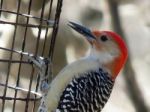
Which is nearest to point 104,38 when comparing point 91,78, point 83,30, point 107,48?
point 107,48

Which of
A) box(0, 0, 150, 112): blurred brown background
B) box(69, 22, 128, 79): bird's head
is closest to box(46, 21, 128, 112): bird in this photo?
box(69, 22, 128, 79): bird's head

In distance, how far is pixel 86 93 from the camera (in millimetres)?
4727

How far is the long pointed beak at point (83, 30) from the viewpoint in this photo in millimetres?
4945

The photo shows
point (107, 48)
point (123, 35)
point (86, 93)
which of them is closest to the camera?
point (86, 93)

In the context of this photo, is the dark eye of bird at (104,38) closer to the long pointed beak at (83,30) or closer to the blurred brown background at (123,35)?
the long pointed beak at (83,30)

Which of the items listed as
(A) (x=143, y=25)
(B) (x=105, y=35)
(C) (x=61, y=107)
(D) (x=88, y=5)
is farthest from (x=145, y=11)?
(C) (x=61, y=107)

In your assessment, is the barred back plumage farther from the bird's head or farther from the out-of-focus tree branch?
the out-of-focus tree branch

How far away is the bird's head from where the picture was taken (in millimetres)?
4988

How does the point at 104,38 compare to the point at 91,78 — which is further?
the point at 104,38

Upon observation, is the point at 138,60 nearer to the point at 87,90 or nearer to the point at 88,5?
the point at 88,5

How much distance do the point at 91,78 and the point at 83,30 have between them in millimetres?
398

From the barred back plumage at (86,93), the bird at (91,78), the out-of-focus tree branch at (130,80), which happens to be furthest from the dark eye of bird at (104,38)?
the out-of-focus tree branch at (130,80)

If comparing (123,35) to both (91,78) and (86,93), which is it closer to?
(91,78)

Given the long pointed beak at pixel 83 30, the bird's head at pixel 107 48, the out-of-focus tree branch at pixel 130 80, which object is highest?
the long pointed beak at pixel 83 30
